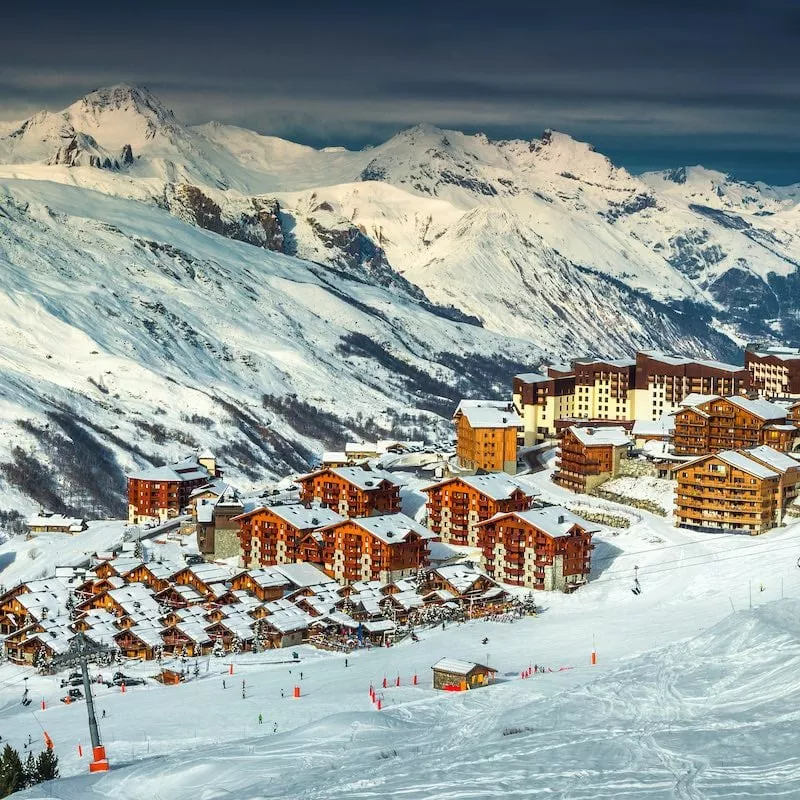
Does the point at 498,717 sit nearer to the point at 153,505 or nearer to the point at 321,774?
the point at 321,774

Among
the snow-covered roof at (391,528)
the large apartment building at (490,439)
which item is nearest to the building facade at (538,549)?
the snow-covered roof at (391,528)

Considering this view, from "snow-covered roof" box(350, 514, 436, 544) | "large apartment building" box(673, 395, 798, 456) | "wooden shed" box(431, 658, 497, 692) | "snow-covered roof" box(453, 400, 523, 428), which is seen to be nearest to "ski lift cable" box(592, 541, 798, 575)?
"snow-covered roof" box(350, 514, 436, 544)

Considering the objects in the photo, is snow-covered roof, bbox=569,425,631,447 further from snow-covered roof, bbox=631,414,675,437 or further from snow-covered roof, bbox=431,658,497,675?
snow-covered roof, bbox=431,658,497,675

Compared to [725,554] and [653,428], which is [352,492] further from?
[725,554]

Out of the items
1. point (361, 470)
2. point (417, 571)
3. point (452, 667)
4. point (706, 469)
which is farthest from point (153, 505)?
point (452, 667)

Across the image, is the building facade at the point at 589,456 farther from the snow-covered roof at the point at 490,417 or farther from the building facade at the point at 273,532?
the building facade at the point at 273,532
